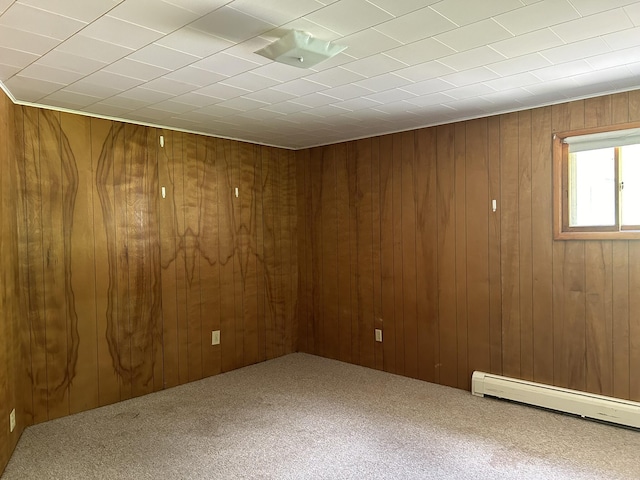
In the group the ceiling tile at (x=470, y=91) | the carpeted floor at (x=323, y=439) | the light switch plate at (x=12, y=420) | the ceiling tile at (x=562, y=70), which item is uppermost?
the ceiling tile at (x=470, y=91)

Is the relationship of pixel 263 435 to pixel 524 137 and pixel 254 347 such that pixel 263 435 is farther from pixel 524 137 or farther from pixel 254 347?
pixel 524 137

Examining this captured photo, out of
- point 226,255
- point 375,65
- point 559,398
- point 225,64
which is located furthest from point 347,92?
point 559,398

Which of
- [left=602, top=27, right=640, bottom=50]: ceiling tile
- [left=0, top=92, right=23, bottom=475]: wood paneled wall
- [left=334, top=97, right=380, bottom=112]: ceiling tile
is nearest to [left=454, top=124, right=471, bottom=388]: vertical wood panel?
[left=334, top=97, right=380, bottom=112]: ceiling tile

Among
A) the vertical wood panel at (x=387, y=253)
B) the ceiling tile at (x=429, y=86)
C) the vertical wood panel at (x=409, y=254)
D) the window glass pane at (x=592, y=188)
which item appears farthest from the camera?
the vertical wood panel at (x=387, y=253)

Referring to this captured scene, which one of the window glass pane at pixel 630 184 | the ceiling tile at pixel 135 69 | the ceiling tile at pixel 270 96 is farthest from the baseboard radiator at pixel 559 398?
the ceiling tile at pixel 135 69

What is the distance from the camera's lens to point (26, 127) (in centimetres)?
312

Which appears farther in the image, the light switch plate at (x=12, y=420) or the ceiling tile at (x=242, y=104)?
the ceiling tile at (x=242, y=104)

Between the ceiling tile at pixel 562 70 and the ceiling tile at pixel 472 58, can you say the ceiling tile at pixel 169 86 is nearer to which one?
the ceiling tile at pixel 472 58

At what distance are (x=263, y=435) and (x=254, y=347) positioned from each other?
169 cm

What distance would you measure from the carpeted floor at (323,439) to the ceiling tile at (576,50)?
7.32 feet

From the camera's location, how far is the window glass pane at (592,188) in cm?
314

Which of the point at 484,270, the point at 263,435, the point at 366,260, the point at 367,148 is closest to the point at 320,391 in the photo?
the point at 263,435

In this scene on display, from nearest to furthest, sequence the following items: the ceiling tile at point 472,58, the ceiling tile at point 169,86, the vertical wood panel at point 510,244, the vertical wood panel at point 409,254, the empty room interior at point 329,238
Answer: the empty room interior at point 329,238
the ceiling tile at point 472,58
the ceiling tile at point 169,86
the vertical wood panel at point 510,244
the vertical wood panel at point 409,254

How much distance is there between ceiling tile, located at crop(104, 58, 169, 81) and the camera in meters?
2.39
